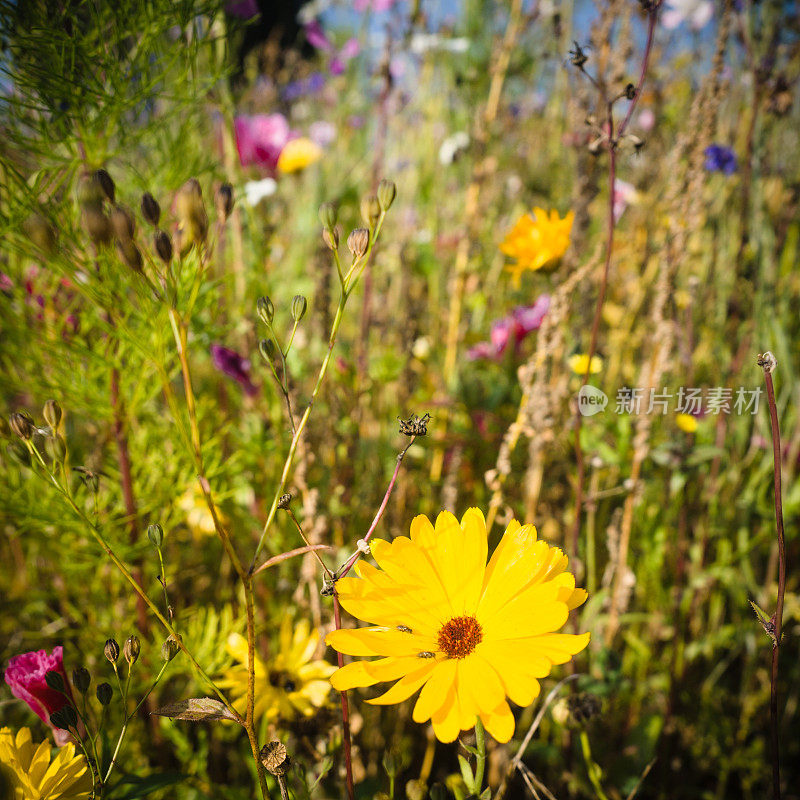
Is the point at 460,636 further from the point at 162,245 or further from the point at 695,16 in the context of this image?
the point at 695,16

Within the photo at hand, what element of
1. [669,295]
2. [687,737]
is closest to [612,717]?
[687,737]

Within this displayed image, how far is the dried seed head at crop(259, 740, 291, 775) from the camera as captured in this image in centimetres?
32

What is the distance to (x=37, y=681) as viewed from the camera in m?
0.37

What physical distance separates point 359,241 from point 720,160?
0.60m

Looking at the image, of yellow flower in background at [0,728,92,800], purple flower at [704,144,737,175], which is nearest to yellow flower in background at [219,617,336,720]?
yellow flower in background at [0,728,92,800]

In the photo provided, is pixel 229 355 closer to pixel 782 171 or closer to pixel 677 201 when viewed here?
pixel 677 201

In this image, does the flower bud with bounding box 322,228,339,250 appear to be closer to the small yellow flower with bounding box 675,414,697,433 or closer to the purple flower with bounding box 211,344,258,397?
the purple flower with bounding box 211,344,258,397

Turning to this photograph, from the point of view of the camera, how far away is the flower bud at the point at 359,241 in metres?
0.33

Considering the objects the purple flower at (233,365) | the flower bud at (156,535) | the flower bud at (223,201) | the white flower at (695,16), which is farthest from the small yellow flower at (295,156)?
the flower bud at (156,535)

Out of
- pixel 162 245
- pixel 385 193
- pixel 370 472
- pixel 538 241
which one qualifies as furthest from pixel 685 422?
pixel 162 245

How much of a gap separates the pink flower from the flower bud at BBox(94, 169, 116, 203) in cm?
27

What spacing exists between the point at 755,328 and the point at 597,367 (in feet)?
1.12

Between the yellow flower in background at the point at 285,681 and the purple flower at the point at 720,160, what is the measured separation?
679 mm

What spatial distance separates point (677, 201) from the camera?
60 cm
